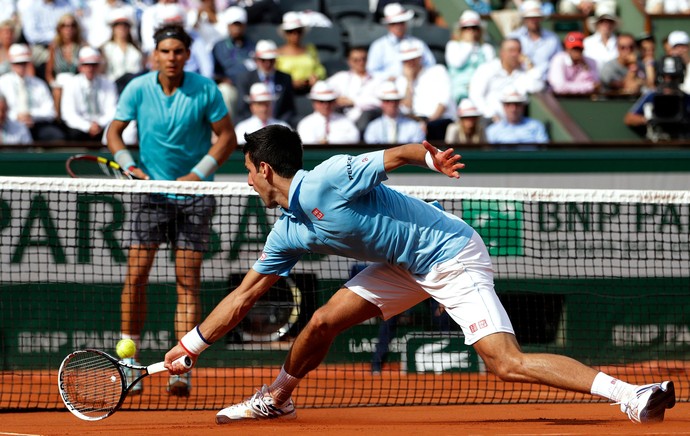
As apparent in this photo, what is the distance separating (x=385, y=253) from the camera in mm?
5590

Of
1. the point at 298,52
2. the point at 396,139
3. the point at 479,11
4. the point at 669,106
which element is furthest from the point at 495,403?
the point at 479,11

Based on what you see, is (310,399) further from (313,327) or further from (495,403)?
(313,327)

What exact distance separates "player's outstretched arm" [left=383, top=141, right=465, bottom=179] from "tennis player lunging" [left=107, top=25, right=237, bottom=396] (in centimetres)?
259

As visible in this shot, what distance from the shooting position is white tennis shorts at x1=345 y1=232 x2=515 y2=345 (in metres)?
5.44

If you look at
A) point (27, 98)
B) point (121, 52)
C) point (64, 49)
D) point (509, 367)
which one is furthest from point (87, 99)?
point (509, 367)

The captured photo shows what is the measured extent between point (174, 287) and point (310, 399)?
1.71 metres

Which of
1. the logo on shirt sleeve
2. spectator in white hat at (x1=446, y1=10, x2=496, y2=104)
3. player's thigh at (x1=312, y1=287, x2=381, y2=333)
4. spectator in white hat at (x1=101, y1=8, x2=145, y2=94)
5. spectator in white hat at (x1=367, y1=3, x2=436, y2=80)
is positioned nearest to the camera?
the logo on shirt sleeve

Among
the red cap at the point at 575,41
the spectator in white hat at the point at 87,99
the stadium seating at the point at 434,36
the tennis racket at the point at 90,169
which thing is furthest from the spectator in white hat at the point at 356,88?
the tennis racket at the point at 90,169

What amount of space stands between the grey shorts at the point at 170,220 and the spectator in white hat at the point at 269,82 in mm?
Result: 3572

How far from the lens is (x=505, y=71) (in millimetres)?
11688

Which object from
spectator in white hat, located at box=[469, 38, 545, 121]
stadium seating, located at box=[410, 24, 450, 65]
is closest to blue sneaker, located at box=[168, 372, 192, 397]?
spectator in white hat, located at box=[469, 38, 545, 121]

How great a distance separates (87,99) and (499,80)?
13.3 feet

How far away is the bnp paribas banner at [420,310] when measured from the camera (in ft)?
28.6

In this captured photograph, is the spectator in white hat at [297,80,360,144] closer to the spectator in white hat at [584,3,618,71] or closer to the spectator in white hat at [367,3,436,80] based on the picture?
the spectator in white hat at [367,3,436,80]
